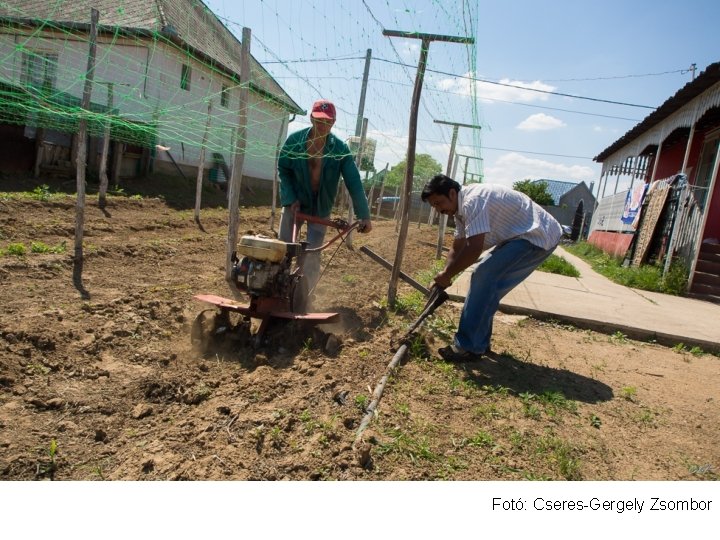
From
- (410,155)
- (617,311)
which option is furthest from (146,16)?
(617,311)

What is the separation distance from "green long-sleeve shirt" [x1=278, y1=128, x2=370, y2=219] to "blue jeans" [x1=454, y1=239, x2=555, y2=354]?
1280 mm

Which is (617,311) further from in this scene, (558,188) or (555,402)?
(558,188)

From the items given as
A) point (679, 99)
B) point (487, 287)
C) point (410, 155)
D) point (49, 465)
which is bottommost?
point (49, 465)

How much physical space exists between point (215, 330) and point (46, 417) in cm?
142

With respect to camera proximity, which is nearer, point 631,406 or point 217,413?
point 217,413

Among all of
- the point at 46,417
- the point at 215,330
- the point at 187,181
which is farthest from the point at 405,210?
the point at 187,181

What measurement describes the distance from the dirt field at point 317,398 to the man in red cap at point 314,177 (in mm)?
888

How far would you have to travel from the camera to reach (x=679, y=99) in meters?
11.4

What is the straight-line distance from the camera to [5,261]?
5406mm

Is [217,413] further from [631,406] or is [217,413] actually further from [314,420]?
[631,406]

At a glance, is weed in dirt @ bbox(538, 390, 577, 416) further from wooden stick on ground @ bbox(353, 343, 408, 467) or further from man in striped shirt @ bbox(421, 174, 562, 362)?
wooden stick on ground @ bbox(353, 343, 408, 467)

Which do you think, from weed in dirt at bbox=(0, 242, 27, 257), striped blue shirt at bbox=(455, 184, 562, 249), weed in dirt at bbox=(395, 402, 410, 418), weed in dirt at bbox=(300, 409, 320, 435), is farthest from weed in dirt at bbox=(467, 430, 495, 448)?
weed in dirt at bbox=(0, 242, 27, 257)

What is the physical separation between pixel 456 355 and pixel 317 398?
1356mm

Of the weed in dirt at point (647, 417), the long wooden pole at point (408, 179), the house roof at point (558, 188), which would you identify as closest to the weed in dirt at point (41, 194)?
the long wooden pole at point (408, 179)
